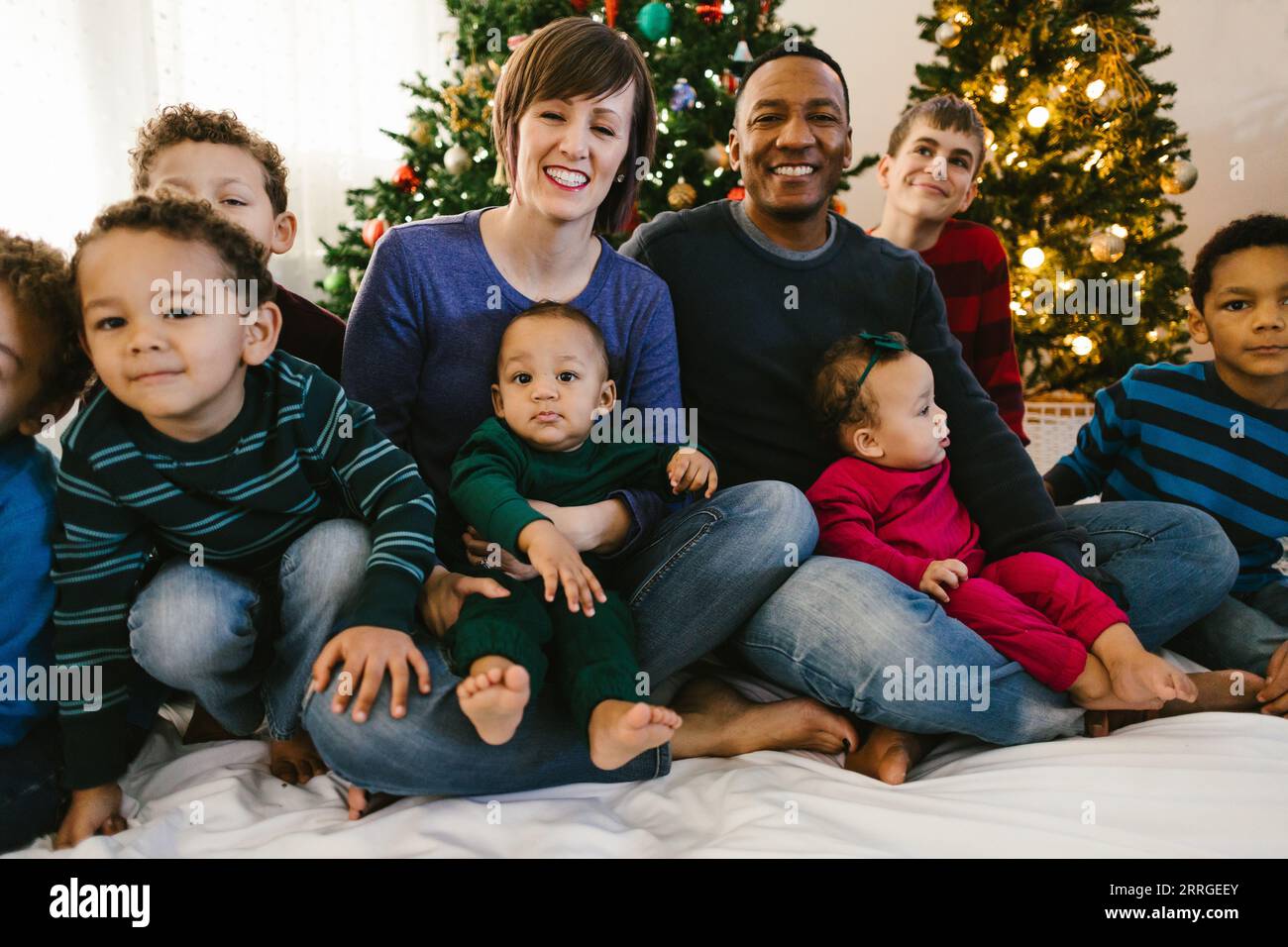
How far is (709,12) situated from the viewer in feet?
8.11

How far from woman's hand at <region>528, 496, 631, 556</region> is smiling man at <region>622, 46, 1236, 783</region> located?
35cm

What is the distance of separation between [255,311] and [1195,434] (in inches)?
58.8

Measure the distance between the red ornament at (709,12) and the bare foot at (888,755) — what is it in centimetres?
212

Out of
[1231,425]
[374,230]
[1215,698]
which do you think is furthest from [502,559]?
[374,230]

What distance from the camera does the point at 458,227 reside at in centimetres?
136

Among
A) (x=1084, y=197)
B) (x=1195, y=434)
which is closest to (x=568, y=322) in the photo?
(x=1195, y=434)

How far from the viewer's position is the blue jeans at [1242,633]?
4.27 feet

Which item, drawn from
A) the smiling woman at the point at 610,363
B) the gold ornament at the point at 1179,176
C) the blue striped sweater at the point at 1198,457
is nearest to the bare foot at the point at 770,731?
the smiling woman at the point at 610,363

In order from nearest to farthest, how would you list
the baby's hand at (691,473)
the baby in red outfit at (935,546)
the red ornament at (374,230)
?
the baby in red outfit at (935,546)
the baby's hand at (691,473)
the red ornament at (374,230)

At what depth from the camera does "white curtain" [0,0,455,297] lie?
2381 mm

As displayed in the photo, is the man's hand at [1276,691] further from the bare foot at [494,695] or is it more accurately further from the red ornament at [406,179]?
the red ornament at [406,179]

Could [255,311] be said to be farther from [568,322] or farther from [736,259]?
[736,259]

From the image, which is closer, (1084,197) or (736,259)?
(736,259)
